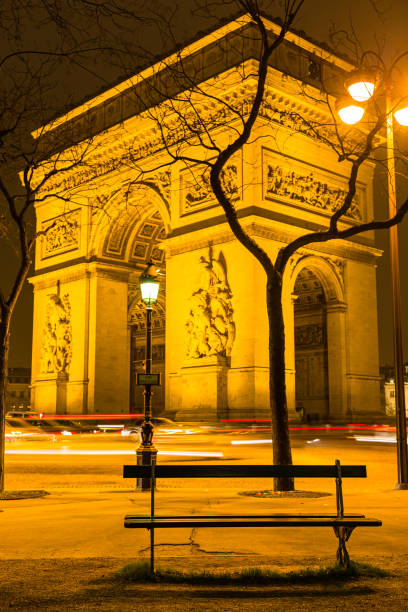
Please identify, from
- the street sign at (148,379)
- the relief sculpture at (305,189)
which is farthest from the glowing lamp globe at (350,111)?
the relief sculpture at (305,189)

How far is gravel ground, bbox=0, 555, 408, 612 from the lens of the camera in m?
5.66

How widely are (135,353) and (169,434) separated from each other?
18.5 m

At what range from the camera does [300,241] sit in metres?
13.4

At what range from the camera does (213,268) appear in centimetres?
3045

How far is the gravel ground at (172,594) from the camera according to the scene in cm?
566

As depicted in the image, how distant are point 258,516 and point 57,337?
32978 millimetres

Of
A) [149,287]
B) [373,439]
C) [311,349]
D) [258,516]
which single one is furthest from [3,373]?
[311,349]

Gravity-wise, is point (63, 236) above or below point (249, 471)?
above

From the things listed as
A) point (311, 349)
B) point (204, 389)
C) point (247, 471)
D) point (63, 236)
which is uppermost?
point (63, 236)

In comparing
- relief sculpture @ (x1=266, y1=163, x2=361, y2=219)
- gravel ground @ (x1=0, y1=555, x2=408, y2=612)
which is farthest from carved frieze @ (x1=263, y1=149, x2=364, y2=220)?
gravel ground @ (x1=0, y1=555, x2=408, y2=612)

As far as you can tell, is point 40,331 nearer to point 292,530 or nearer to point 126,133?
point 126,133

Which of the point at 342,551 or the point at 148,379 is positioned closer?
the point at 342,551

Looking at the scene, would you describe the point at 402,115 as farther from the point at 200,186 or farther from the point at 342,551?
the point at 200,186

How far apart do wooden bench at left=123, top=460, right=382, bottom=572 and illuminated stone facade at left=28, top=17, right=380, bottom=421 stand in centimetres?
1770
